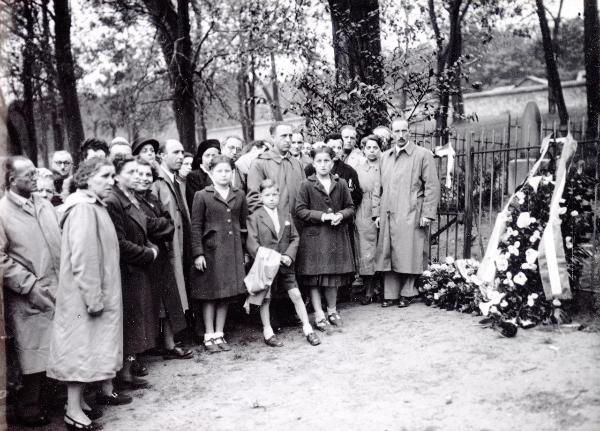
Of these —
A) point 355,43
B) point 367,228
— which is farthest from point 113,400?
point 355,43

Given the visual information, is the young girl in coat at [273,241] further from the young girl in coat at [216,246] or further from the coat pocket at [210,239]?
the coat pocket at [210,239]

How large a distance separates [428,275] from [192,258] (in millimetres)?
2902

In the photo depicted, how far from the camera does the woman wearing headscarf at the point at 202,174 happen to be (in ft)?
21.2

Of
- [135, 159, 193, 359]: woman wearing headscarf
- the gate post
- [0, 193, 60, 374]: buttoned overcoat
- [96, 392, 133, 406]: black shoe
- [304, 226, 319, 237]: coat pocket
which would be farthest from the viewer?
the gate post

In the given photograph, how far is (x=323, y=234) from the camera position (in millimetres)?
6559

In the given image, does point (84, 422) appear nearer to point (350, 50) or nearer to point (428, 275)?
point (428, 275)

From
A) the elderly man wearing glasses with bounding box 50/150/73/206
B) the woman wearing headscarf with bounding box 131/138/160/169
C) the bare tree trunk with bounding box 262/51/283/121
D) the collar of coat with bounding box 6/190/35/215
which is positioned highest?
the bare tree trunk with bounding box 262/51/283/121

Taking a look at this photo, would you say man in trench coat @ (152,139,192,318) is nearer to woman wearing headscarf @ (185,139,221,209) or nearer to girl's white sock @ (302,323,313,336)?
woman wearing headscarf @ (185,139,221,209)

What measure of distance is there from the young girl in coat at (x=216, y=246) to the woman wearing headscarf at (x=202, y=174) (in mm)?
410

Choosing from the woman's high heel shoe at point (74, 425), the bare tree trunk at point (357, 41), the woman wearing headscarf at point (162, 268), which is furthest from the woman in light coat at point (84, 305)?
the bare tree trunk at point (357, 41)

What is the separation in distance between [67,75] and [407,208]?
35.9 feet

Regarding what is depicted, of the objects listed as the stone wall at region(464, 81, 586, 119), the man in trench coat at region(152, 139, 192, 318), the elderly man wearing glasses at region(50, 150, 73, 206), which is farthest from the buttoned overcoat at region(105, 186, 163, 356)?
the stone wall at region(464, 81, 586, 119)

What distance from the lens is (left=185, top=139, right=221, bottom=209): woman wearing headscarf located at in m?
6.46

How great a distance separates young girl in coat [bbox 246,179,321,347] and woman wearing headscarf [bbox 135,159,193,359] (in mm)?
882
